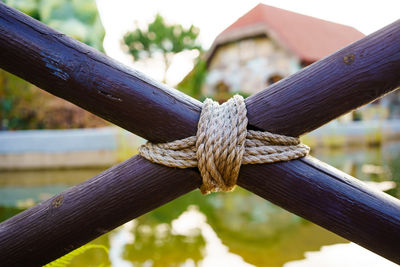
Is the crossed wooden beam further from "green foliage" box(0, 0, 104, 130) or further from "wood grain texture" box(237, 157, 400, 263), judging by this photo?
"green foliage" box(0, 0, 104, 130)

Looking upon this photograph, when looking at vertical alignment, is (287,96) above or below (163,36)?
above

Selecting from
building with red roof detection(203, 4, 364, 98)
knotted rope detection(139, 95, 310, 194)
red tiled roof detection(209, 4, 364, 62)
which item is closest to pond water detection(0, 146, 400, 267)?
knotted rope detection(139, 95, 310, 194)

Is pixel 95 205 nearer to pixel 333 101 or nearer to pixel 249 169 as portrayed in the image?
pixel 249 169

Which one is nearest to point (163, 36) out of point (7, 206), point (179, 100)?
point (7, 206)

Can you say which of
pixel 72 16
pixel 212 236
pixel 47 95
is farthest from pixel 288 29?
pixel 212 236

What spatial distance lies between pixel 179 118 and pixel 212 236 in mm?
1800

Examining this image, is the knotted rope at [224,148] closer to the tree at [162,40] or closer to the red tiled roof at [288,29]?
the red tiled roof at [288,29]

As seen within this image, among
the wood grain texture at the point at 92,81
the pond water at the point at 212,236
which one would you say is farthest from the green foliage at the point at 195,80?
the wood grain texture at the point at 92,81

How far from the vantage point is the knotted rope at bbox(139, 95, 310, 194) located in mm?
599

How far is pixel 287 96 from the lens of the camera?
0.62m

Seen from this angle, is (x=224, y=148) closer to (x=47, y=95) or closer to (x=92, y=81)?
(x=92, y=81)

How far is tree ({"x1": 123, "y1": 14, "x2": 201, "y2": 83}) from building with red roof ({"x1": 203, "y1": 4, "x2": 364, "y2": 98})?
4235mm

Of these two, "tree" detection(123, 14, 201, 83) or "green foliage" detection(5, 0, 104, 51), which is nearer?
"green foliage" detection(5, 0, 104, 51)

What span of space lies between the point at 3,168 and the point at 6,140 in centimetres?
44
